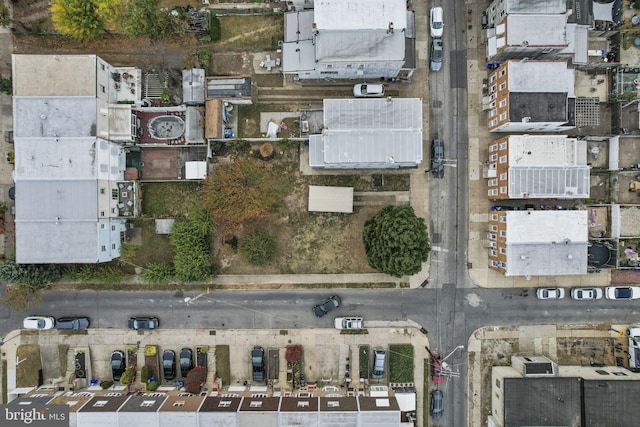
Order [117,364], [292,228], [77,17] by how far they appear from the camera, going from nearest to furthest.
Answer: [77,17] → [117,364] → [292,228]

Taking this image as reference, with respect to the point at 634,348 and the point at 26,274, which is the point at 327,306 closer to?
the point at 26,274

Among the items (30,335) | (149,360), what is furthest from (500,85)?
(30,335)

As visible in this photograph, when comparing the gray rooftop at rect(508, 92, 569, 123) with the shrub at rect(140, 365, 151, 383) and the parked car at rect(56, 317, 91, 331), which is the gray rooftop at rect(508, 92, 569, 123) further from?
the parked car at rect(56, 317, 91, 331)

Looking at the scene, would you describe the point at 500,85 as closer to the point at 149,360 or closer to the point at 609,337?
the point at 609,337

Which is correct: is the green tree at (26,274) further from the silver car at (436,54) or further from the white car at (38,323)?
the silver car at (436,54)

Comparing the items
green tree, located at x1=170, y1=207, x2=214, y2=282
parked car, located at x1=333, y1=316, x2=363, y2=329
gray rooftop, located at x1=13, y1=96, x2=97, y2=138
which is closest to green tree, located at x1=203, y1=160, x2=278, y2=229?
green tree, located at x1=170, y1=207, x2=214, y2=282

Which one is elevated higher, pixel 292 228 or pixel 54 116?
pixel 54 116

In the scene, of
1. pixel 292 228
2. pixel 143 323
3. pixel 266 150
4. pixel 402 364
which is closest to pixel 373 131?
pixel 266 150
